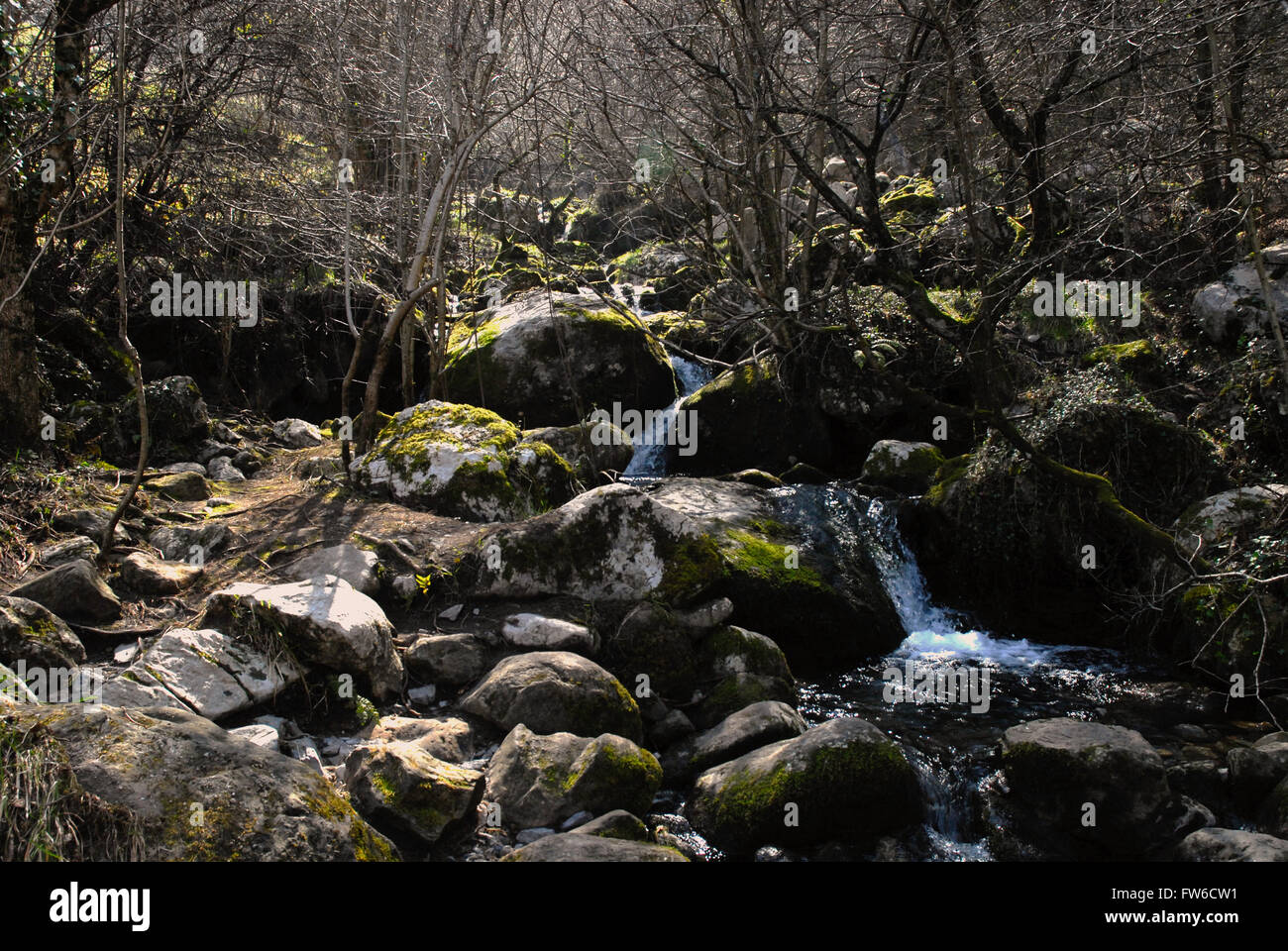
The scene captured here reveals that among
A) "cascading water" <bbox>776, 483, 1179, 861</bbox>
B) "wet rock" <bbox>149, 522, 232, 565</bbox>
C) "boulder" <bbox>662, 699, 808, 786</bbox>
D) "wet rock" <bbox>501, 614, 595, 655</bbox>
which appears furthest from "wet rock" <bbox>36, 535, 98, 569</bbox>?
"cascading water" <bbox>776, 483, 1179, 861</bbox>

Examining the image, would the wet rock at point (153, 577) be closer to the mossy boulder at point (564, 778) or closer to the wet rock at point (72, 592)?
the wet rock at point (72, 592)

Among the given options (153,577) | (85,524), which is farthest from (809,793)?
(85,524)

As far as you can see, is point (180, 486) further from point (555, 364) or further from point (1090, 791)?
point (1090, 791)

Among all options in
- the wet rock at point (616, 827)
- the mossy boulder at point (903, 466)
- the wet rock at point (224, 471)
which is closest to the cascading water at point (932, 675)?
the mossy boulder at point (903, 466)

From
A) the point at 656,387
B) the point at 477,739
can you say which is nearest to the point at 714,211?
the point at 656,387

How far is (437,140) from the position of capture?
920cm

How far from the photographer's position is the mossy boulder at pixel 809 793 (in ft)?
14.8

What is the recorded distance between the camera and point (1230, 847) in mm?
4156

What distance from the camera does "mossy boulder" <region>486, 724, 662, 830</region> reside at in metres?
4.30

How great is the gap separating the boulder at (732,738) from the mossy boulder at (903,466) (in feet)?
15.4

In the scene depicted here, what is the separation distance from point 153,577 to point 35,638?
1253mm

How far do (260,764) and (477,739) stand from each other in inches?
70.6

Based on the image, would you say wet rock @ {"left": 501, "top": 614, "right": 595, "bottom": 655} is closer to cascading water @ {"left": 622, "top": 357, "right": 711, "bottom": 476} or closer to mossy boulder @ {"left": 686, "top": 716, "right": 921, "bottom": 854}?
mossy boulder @ {"left": 686, "top": 716, "right": 921, "bottom": 854}

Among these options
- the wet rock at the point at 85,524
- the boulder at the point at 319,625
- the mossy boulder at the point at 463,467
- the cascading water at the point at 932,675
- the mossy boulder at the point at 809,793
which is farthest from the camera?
the mossy boulder at the point at 463,467
